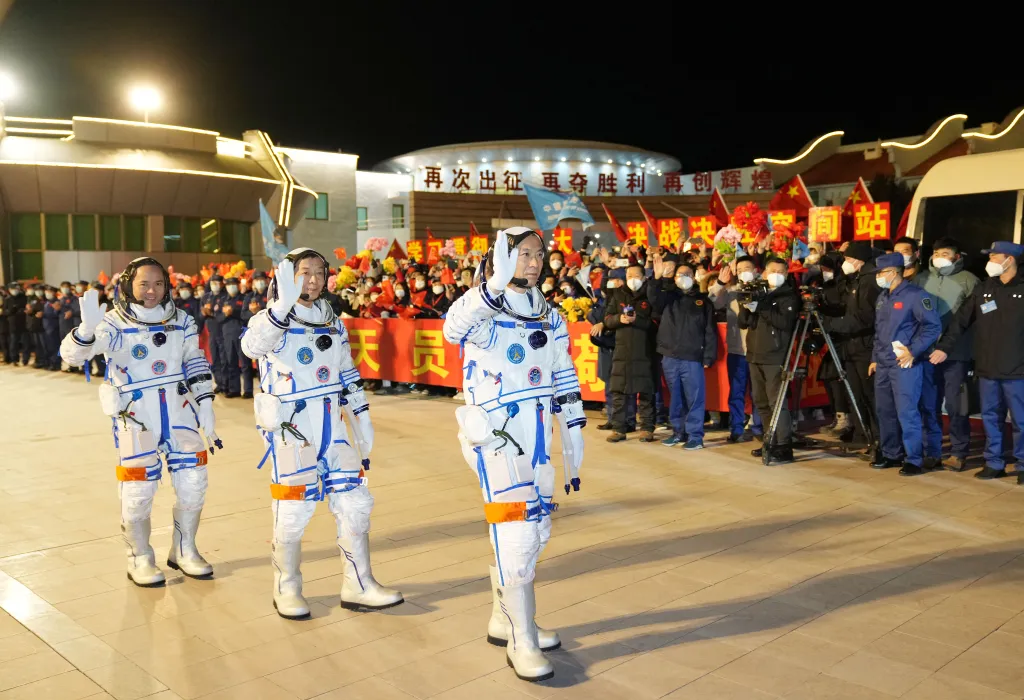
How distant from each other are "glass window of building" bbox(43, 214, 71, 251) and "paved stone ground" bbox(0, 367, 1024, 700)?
28176 mm

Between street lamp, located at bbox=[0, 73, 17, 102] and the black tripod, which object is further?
street lamp, located at bbox=[0, 73, 17, 102]

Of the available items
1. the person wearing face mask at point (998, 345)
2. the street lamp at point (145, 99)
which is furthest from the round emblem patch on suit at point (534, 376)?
the street lamp at point (145, 99)

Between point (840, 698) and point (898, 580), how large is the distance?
188cm

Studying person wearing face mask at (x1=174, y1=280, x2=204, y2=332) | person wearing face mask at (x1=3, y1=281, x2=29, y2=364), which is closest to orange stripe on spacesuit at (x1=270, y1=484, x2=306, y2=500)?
person wearing face mask at (x1=174, y1=280, x2=204, y2=332)

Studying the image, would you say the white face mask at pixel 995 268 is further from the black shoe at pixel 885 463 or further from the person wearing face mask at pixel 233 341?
the person wearing face mask at pixel 233 341

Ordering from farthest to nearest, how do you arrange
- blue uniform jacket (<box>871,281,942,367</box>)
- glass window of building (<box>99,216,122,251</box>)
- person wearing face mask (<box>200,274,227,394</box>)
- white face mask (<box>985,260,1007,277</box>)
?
glass window of building (<box>99,216,122,251</box>)
person wearing face mask (<box>200,274,227,394</box>)
blue uniform jacket (<box>871,281,942,367</box>)
white face mask (<box>985,260,1007,277</box>)

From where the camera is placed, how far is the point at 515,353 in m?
4.27

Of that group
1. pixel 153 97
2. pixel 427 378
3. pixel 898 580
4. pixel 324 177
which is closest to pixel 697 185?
pixel 324 177

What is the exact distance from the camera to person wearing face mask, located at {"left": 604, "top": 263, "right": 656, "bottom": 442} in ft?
33.4

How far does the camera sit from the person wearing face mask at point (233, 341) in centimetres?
1479

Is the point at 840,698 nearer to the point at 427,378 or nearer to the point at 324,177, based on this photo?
the point at 427,378

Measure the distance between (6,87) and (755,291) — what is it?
38470mm

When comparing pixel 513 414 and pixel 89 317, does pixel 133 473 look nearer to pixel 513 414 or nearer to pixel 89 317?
pixel 89 317

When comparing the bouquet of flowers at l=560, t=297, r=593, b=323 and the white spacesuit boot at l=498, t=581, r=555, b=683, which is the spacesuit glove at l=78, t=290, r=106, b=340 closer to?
the white spacesuit boot at l=498, t=581, r=555, b=683
